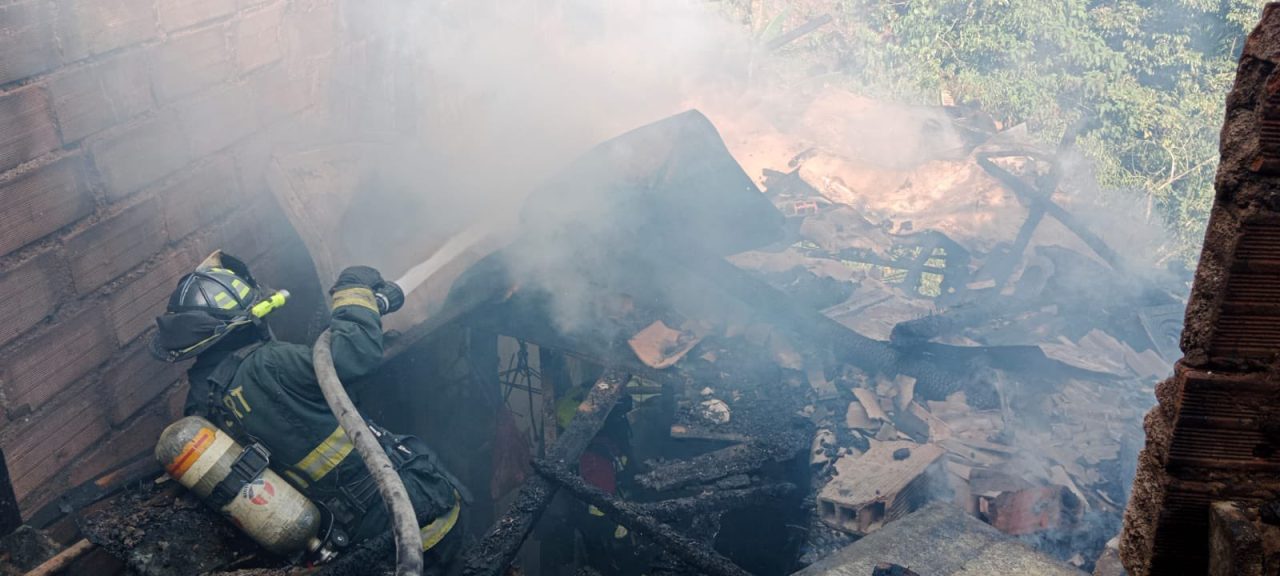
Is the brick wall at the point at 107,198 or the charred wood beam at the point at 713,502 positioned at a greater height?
the brick wall at the point at 107,198

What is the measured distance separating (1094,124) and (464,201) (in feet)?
28.7

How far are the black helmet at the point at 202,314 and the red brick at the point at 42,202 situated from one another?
658 mm

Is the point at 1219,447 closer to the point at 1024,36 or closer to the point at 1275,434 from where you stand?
the point at 1275,434

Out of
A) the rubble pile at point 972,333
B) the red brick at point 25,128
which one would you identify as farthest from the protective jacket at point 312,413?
the rubble pile at point 972,333

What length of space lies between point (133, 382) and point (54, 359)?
653 mm

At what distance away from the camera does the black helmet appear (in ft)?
13.9

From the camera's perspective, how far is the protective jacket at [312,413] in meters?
4.35

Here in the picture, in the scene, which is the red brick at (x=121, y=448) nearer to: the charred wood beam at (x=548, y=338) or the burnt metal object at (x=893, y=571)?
the charred wood beam at (x=548, y=338)

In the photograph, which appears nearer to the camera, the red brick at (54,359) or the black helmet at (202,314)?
the red brick at (54,359)

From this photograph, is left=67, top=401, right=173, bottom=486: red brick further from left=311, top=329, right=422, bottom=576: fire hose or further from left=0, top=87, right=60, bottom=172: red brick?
left=0, top=87, right=60, bottom=172: red brick

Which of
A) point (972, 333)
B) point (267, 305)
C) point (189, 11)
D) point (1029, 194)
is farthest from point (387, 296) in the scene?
point (1029, 194)

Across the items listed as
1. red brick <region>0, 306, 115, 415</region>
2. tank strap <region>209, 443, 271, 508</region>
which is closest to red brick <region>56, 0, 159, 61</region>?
red brick <region>0, 306, 115, 415</region>

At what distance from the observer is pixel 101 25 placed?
14.6ft

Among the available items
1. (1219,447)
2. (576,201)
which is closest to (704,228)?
(576,201)
